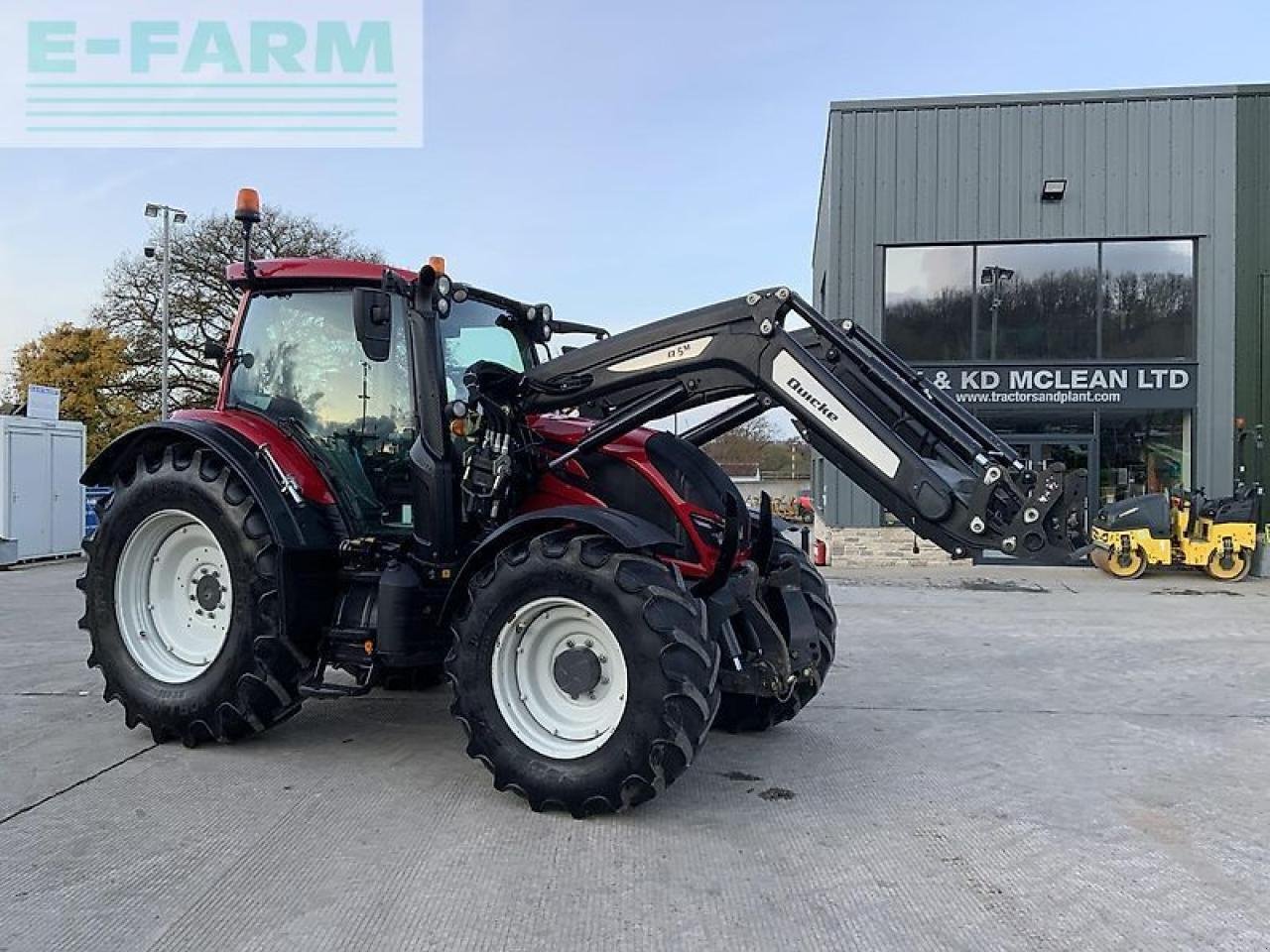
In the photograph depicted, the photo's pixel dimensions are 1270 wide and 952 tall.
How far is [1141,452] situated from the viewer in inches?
661

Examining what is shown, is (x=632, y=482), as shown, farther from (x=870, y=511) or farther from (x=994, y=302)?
(x=994, y=302)

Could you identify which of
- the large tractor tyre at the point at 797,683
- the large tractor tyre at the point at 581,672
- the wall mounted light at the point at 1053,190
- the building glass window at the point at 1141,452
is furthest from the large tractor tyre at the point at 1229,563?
the large tractor tyre at the point at 581,672

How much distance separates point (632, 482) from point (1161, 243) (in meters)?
15.0

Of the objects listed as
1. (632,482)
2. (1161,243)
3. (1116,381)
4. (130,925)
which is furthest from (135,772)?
(1161,243)

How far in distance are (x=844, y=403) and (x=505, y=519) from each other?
177 cm

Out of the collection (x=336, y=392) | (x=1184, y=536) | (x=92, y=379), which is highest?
(x=92, y=379)

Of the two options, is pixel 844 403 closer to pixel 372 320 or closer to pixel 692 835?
Result: pixel 692 835

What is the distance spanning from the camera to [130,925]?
10.8 feet

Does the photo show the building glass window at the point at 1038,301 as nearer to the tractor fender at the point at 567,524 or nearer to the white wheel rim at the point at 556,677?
the tractor fender at the point at 567,524

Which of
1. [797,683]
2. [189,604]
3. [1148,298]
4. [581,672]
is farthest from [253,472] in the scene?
[1148,298]

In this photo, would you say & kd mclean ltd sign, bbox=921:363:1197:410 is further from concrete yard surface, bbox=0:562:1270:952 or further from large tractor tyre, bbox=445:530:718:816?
large tractor tyre, bbox=445:530:718:816

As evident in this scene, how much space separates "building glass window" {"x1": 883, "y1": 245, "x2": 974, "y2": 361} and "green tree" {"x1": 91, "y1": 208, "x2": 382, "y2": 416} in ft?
57.8

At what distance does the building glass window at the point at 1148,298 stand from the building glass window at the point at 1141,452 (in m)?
1.06

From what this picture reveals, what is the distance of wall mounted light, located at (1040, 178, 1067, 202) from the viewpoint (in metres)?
16.3
